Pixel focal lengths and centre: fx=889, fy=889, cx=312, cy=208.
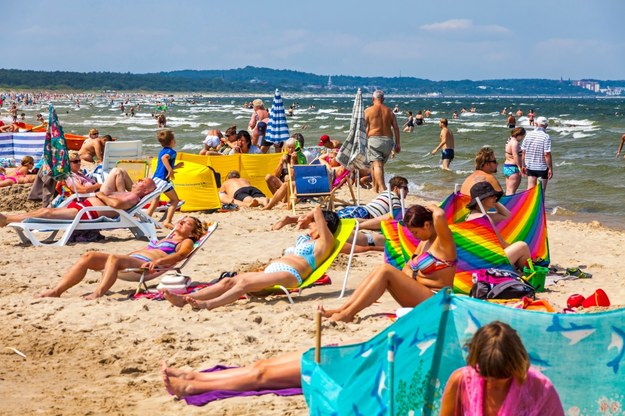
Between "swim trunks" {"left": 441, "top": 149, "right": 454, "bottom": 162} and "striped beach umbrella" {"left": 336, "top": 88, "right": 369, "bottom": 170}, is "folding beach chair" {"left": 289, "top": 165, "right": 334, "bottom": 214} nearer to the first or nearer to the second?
"striped beach umbrella" {"left": 336, "top": 88, "right": 369, "bottom": 170}

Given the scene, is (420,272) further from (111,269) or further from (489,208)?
(111,269)

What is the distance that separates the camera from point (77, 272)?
22.0 ft

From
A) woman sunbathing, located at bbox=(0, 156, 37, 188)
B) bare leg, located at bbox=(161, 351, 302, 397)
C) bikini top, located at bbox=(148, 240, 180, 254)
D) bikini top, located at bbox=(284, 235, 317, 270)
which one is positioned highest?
bikini top, located at bbox=(284, 235, 317, 270)

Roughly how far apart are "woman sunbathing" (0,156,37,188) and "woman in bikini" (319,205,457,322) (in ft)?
28.6

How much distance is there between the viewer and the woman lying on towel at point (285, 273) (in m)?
6.21

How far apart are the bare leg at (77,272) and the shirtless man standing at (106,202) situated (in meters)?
2.19

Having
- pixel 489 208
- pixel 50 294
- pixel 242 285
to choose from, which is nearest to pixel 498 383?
pixel 242 285

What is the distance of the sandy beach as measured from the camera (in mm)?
4621

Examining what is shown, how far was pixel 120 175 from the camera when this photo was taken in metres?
9.12

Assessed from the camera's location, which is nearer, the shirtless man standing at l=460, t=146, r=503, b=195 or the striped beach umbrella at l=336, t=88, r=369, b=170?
the shirtless man standing at l=460, t=146, r=503, b=195

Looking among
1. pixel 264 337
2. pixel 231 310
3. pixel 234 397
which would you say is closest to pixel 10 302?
pixel 231 310

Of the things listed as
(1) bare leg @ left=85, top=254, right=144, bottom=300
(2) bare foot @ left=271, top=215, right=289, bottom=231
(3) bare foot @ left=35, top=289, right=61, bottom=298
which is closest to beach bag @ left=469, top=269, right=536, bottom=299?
(1) bare leg @ left=85, top=254, right=144, bottom=300

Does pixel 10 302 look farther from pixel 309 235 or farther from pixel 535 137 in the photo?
pixel 535 137

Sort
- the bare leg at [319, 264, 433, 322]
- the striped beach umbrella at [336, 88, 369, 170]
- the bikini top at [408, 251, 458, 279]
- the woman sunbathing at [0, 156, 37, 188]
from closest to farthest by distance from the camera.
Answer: the bare leg at [319, 264, 433, 322]
the bikini top at [408, 251, 458, 279]
the striped beach umbrella at [336, 88, 369, 170]
the woman sunbathing at [0, 156, 37, 188]
